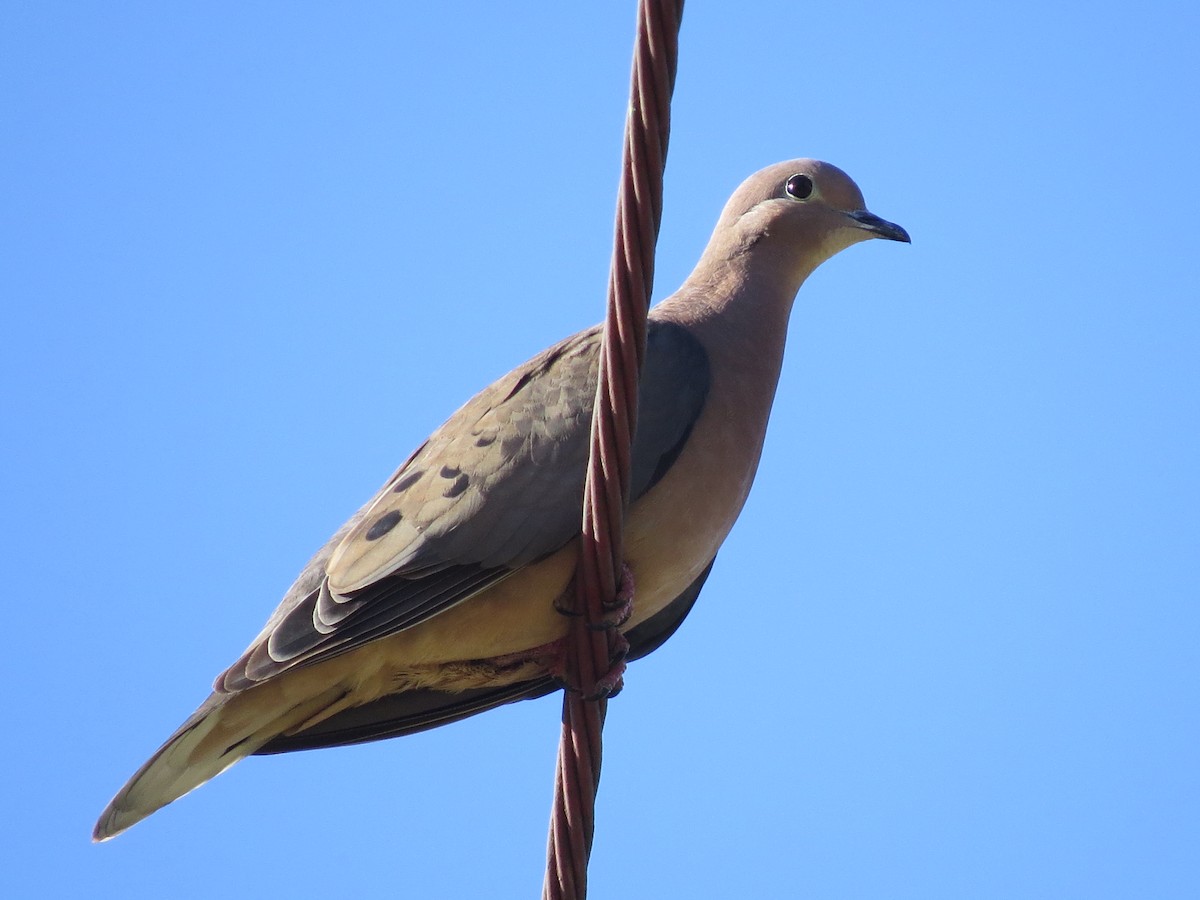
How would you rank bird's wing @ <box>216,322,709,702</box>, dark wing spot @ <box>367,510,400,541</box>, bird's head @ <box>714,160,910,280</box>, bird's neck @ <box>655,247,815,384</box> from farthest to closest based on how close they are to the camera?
1. bird's head @ <box>714,160,910,280</box>
2. bird's neck @ <box>655,247,815,384</box>
3. dark wing spot @ <box>367,510,400,541</box>
4. bird's wing @ <box>216,322,709,702</box>

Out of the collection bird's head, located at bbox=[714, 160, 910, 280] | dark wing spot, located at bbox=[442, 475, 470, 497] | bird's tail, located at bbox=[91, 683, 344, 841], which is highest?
bird's head, located at bbox=[714, 160, 910, 280]

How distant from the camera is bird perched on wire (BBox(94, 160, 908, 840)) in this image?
380 cm

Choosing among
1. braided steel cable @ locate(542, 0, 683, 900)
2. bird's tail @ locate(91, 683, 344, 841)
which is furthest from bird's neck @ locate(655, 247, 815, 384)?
bird's tail @ locate(91, 683, 344, 841)

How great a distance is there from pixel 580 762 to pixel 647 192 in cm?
122

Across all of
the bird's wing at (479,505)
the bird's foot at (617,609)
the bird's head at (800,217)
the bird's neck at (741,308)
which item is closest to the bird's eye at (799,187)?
the bird's head at (800,217)

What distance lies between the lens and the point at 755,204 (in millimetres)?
5027

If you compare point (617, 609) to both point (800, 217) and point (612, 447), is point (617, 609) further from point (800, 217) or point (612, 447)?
point (800, 217)

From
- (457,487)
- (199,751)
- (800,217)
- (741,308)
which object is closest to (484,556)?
(457,487)

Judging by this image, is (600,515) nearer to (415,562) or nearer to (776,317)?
(415,562)

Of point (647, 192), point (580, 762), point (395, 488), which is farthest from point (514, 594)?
point (647, 192)

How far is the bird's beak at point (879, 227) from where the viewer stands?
508cm

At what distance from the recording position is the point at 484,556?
380 centimetres

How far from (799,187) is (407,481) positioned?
177 cm

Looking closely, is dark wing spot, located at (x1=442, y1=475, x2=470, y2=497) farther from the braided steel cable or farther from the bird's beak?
the bird's beak
